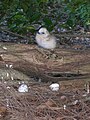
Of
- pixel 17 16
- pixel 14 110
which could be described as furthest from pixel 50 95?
pixel 17 16

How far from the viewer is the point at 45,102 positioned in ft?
12.3

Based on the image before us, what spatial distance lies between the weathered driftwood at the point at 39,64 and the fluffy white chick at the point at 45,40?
0.09 metres

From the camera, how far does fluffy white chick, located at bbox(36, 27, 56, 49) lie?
419cm

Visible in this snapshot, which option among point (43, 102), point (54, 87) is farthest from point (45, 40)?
point (43, 102)

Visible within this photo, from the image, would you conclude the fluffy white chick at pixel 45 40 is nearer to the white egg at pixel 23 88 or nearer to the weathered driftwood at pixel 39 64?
the weathered driftwood at pixel 39 64

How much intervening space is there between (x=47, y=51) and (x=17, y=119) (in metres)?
0.77

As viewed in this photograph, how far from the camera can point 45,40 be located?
13.8 ft

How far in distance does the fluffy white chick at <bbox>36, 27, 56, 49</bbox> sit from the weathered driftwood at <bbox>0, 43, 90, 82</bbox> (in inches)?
3.6

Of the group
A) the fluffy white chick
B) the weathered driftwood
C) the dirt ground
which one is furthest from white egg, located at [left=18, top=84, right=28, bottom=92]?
the fluffy white chick

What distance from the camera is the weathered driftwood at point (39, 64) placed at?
13.1 ft

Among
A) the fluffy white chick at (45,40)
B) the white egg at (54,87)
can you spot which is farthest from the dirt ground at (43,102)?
the fluffy white chick at (45,40)

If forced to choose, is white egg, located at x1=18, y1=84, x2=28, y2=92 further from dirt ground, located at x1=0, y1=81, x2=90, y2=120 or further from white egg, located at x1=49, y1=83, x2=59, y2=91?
white egg, located at x1=49, y1=83, x2=59, y2=91

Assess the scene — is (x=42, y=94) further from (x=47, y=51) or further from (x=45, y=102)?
(x=47, y=51)

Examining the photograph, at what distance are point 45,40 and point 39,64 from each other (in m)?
0.28
